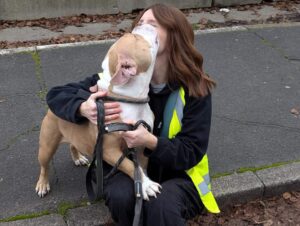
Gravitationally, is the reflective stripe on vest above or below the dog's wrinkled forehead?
below

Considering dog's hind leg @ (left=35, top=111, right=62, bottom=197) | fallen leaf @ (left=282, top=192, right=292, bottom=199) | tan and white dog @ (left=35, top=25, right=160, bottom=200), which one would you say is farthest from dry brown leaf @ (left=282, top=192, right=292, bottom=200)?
dog's hind leg @ (left=35, top=111, right=62, bottom=197)

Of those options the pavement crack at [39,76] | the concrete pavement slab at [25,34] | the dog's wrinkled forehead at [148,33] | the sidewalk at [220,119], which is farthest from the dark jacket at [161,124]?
the concrete pavement slab at [25,34]

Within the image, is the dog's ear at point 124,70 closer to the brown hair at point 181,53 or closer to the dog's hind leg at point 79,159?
the brown hair at point 181,53

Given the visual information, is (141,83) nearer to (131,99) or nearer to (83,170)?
(131,99)

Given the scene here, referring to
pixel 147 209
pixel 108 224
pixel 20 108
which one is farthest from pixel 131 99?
pixel 20 108

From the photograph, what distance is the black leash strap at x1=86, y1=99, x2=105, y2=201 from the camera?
92.0 inches

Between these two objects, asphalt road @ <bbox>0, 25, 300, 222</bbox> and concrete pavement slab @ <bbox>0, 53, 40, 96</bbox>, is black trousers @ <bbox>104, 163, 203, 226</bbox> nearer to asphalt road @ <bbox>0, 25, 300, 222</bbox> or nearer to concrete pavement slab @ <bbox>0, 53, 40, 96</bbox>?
asphalt road @ <bbox>0, 25, 300, 222</bbox>

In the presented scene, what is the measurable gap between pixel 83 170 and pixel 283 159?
1.66 m

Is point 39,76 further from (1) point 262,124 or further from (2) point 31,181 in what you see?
(1) point 262,124

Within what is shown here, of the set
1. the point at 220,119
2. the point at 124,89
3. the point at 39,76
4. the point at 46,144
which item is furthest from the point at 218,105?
the point at 124,89

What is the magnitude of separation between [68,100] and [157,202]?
2.61ft

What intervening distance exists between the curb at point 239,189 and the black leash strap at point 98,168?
0.15 metres

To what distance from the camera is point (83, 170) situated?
3.42 m

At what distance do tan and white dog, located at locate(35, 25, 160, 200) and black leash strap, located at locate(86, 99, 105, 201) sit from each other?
38 millimetres
